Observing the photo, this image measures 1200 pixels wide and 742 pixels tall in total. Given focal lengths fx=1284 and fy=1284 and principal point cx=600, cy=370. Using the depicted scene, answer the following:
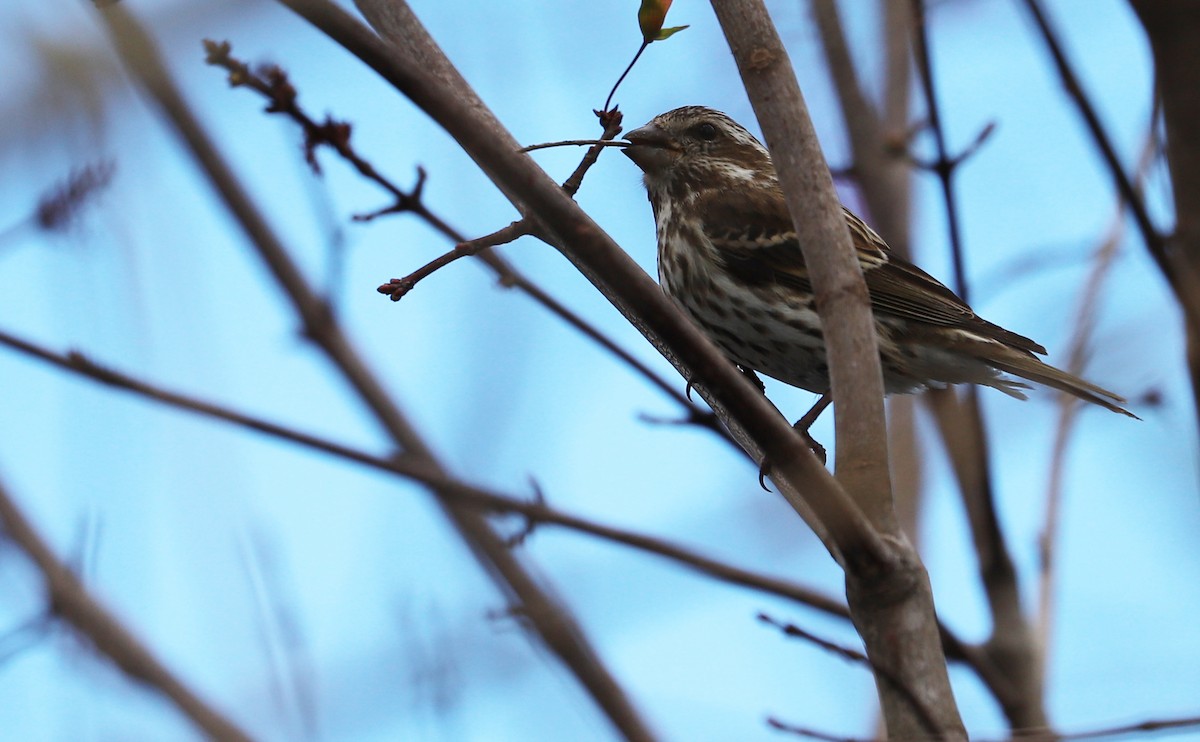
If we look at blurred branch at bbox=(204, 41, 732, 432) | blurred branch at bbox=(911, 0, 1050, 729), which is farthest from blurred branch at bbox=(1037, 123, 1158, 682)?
blurred branch at bbox=(204, 41, 732, 432)

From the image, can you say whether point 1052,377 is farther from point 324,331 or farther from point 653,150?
point 324,331

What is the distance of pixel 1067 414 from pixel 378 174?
3577mm

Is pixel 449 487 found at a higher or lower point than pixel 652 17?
lower

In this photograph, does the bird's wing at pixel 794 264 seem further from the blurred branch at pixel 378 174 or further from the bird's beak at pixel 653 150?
the blurred branch at pixel 378 174

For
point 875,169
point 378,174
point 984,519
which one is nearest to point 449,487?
point 378,174

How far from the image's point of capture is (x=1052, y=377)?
Answer: 5.11 m

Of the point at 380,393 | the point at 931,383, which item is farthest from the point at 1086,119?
the point at 380,393

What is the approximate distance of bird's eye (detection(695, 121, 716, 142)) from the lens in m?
6.28

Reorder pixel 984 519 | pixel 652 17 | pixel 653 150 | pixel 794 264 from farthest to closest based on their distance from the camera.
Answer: pixel 653 150
pixel 794 264
pixel 984 519
pixel 652 17

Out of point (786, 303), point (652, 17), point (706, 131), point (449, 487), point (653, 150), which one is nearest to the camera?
point (652, 17)

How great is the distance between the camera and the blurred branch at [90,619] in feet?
12.3

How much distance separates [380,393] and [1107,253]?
345cm

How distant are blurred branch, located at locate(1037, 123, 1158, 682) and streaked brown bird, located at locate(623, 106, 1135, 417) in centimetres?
41

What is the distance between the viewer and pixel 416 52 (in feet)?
11.3
